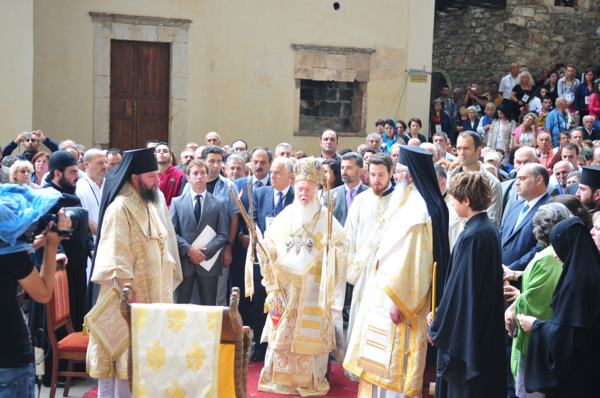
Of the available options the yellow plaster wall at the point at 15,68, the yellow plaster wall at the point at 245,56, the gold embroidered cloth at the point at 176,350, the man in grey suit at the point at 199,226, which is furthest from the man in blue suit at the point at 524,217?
the yellow plaster wall at the point at 245,56

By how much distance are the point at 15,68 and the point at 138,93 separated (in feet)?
9.74

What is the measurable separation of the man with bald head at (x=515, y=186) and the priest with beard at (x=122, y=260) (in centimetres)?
326

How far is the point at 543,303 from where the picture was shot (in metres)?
3.97

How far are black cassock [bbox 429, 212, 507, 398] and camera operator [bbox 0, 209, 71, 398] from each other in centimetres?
217

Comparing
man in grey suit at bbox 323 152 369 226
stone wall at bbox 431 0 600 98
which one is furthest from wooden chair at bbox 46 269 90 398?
stone wall at bbox 431 0 600 98

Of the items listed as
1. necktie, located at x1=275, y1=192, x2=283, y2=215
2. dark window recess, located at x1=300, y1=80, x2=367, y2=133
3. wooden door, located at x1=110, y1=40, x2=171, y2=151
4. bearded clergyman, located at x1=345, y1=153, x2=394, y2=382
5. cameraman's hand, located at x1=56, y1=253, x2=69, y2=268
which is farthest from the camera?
dark window recess, located at x1=300, y1=80, x2=367, y2=133

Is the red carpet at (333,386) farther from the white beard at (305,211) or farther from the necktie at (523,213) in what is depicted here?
the necktie at (523,213)

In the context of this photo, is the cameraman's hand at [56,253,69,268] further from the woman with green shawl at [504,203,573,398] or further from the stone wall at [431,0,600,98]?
the stone wall at [431,0,600,98]

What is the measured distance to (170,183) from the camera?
7289 millimetres

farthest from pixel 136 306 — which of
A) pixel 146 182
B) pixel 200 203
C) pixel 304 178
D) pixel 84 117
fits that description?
pixel 84 117

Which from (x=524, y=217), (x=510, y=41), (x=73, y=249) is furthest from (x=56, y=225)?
(x=510, y=41)

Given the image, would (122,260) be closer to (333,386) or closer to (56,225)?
(56,225)

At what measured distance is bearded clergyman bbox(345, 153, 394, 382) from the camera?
513cm

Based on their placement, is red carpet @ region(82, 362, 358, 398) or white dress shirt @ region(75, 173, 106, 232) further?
white dress shirt @ region(75, 173, 106, 232)
